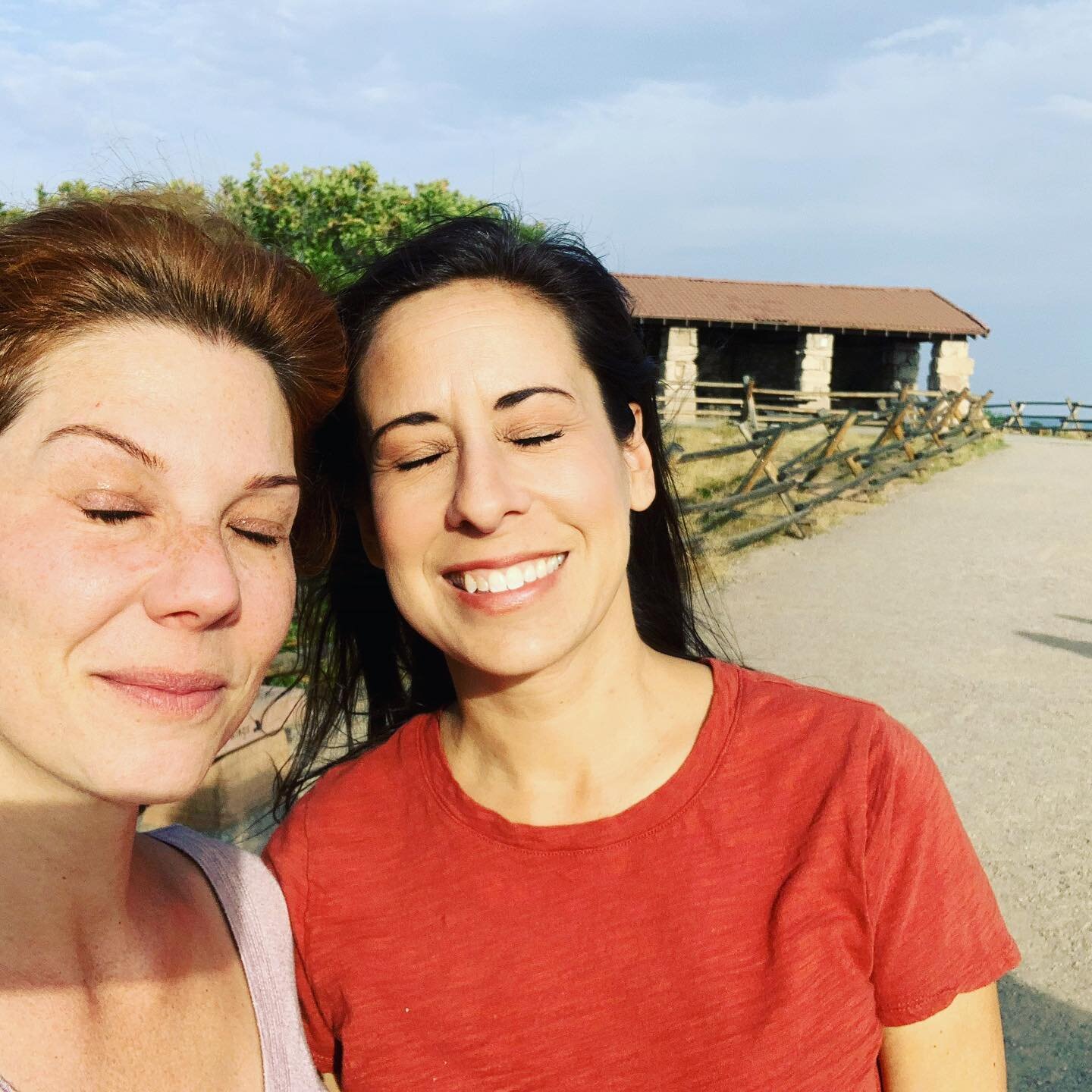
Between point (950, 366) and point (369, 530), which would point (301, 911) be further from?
point (950, 366)

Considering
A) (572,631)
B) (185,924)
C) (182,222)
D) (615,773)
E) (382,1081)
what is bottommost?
(382,1081)

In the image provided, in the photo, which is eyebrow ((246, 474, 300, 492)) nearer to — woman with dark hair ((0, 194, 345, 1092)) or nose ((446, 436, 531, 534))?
woman with dark hair ((0, 194, 345, 1092))

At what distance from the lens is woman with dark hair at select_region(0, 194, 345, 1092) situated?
4.47ft

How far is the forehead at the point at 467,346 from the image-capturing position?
1.89 meters

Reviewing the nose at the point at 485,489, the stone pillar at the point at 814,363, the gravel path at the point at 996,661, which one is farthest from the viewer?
the stone pillar at the point at 814,363

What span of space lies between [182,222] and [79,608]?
0.63m

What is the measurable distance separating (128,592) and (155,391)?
11.0 inches

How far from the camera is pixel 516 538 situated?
186 centimetres

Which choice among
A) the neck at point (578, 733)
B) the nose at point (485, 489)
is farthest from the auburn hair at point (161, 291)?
the neck at point (578, 733)

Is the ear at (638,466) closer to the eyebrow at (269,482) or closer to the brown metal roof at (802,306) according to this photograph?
the eyebrow at (269,482)

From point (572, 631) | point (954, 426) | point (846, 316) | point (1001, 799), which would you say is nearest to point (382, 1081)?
point (572, 631)

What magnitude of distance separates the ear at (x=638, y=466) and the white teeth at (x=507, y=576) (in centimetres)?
41

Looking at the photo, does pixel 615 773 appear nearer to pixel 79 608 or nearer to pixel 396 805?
pixel 396 805

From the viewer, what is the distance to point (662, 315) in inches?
910
